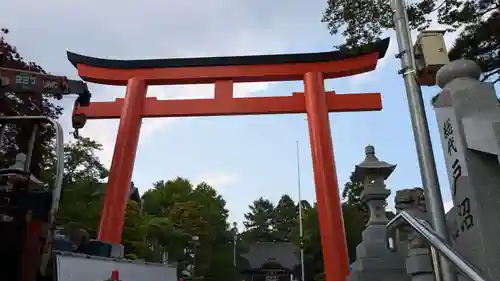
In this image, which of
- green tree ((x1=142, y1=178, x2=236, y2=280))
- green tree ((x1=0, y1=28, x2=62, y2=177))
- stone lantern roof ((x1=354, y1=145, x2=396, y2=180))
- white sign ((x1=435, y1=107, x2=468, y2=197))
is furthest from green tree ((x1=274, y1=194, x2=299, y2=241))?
white sign ((x1=435, y1=107, x2=468, y2=197))

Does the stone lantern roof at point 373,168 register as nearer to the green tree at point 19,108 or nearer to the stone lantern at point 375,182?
the stone lantern at point 375,182

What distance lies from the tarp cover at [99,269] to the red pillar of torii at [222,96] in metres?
6.26

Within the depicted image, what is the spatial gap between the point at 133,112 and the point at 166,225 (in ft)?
40.1

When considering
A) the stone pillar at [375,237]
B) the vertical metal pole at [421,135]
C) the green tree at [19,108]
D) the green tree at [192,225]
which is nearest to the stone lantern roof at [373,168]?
the stone pillar at [375,237]

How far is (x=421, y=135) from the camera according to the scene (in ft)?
10.6

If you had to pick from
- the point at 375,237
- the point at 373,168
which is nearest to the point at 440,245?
the point at 375,237

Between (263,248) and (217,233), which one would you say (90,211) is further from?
(263,248)

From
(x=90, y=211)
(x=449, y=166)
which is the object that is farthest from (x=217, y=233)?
(x=449, y=166)

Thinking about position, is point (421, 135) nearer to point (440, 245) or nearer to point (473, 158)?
point (473, 158)

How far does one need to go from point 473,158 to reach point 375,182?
474 centimetres

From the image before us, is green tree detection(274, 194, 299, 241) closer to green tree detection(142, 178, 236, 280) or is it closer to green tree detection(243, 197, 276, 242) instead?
green tree detection(243, 197, 276, 242)

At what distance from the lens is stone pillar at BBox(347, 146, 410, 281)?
5.66 m

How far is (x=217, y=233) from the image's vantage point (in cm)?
→ 3055

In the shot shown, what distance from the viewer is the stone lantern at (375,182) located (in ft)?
22.3
